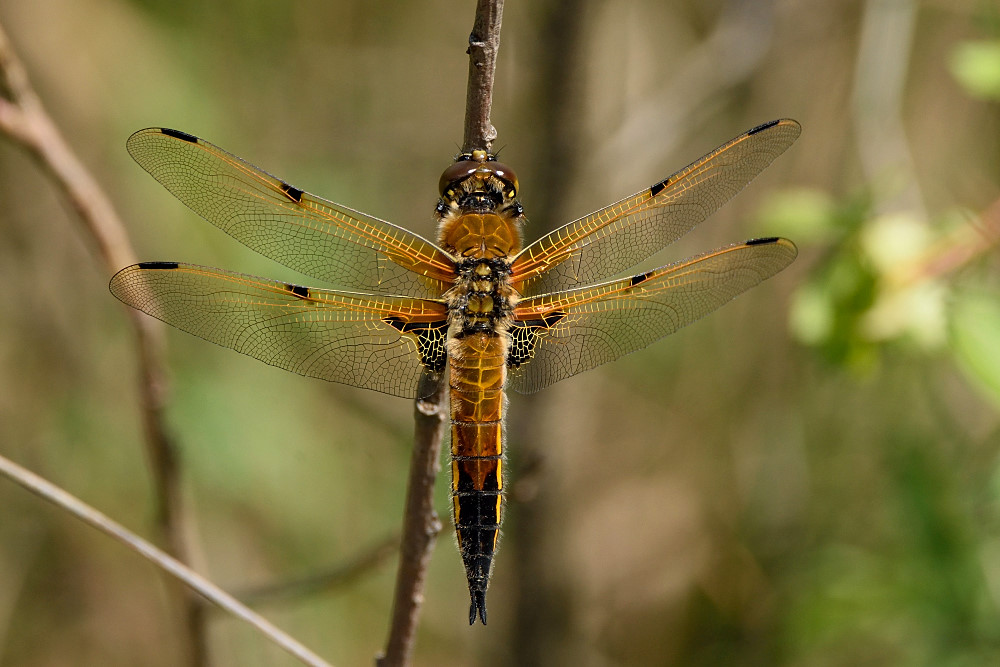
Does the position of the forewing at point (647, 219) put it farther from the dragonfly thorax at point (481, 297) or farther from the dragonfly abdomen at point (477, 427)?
the dragonfly abdomen at point (477, 427)

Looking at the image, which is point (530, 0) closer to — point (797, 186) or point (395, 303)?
point (797, 186)

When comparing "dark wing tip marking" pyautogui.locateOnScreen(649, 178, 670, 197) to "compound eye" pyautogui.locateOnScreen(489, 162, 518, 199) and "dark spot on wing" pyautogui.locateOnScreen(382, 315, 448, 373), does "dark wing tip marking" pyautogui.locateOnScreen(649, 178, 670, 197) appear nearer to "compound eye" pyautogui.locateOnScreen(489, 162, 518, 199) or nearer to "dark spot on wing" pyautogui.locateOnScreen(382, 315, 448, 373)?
"compound eye" pyautogui.locateOnScreen(489, 162, 518, 199)

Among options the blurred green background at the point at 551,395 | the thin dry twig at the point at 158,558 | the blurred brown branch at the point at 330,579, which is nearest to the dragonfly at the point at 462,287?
the blurred brown branch at the point at 330,579

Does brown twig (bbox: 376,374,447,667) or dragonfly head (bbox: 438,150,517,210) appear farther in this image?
dragonfly head (bbox: 438,150,517,210)

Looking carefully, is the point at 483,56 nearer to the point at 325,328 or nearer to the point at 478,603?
the point at 325,328

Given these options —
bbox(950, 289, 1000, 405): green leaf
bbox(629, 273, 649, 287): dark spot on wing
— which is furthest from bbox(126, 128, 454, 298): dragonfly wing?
bbox(950, 289, 1000, 405): green leaf

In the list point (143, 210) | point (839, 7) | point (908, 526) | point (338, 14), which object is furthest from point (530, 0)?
point (908, 526)
